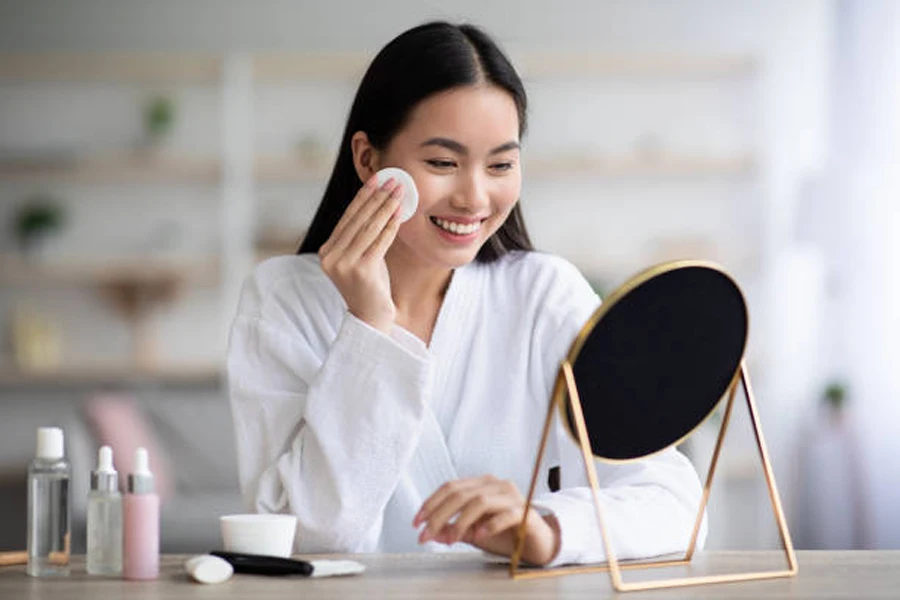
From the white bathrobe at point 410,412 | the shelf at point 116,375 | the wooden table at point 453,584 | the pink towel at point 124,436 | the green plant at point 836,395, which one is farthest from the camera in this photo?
the shelf at point 116,375

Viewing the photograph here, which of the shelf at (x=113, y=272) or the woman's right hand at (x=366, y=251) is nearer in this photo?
the woman's right hand at (x=366, y=251)

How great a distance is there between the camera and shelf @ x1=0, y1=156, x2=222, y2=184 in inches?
231

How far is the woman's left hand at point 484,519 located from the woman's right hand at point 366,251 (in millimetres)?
427

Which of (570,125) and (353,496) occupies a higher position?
(570,125)

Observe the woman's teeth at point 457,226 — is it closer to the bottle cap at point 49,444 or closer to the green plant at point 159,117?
the bottle cap at point 49,444

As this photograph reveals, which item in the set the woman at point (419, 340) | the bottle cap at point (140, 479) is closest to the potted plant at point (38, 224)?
the woman at point (419, 340)

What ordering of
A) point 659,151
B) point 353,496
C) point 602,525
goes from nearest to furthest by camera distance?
point 602,525, point 353,496, point 659,151

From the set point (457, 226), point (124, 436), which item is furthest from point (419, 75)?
point (124, 436)

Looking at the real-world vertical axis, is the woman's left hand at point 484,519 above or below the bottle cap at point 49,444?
below

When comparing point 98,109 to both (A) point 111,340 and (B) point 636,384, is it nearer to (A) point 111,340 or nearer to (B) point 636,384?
(A) point 111,340

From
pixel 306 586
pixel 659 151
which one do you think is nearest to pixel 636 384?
pixel 306 586

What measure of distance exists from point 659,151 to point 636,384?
4713mm

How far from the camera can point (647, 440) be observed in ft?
4.43

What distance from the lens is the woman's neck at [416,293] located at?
6.56 ft
